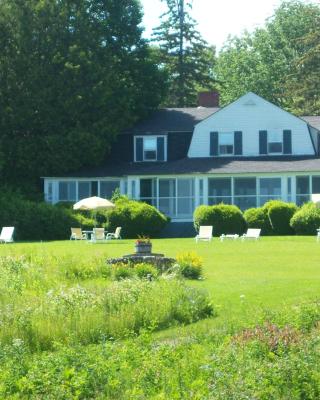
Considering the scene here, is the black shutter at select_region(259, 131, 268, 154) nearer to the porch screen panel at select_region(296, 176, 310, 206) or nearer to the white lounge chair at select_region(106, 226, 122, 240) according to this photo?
the porch screen panel at select_region(296, 176, 310, 206)

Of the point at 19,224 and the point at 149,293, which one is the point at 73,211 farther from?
the point at 149,293

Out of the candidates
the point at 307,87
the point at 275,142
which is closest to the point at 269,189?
the point at 275,142

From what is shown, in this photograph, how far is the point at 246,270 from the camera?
95.5ft

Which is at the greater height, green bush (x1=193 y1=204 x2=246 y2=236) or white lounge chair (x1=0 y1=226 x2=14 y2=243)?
green bush (x1=193 y1=204 x2=246 y2=236)

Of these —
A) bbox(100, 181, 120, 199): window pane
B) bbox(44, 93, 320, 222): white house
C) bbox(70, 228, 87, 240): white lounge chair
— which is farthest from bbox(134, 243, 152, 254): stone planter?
bbox(100, 181, 120, 199): window pane

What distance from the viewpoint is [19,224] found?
50000 millimetres

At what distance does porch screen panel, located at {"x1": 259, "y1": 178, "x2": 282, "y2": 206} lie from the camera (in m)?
55.7

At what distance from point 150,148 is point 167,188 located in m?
3.98

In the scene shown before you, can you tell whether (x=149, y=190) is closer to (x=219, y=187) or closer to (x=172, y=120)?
(x=219, y=187)

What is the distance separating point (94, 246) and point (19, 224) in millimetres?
10098

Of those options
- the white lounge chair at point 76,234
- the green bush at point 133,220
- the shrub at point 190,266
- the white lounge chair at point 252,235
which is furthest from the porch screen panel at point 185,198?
the shrub at point 190,266

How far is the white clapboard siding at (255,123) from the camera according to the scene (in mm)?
58438

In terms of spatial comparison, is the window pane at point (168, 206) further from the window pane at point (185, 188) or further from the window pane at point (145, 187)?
the window pane at point (145, 187)

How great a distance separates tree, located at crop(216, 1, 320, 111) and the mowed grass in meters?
40.6
